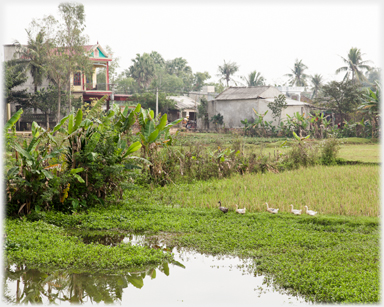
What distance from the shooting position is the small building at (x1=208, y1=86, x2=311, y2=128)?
2718cm

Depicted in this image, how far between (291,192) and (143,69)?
39.0 m

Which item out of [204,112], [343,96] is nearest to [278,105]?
[343,96]

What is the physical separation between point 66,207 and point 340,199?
224 inches

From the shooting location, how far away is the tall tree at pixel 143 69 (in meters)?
45.1

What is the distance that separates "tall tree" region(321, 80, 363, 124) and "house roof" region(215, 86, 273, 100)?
4.42 meters

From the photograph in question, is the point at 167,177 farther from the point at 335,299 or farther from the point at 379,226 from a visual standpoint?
the point at 335,299

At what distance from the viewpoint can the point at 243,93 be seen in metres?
28.6

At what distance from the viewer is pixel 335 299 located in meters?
3.97

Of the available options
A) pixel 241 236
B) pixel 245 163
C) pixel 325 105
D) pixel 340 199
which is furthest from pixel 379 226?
pixel 325 105

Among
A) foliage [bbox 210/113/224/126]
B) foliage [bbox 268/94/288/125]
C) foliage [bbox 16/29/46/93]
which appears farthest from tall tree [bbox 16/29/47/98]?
foliage [bbox 268/94/288/125]

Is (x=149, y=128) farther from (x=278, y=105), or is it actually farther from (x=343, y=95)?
(x=343, y=95)

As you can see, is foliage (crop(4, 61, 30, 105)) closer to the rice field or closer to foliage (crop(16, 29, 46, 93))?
foliage (crop(16, 29, 46, 93))

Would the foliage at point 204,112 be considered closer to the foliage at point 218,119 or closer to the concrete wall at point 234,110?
the concrete wall at point 234,110

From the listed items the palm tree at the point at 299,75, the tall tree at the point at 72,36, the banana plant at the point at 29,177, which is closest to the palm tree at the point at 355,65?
the palm tree at the point at 299,75
